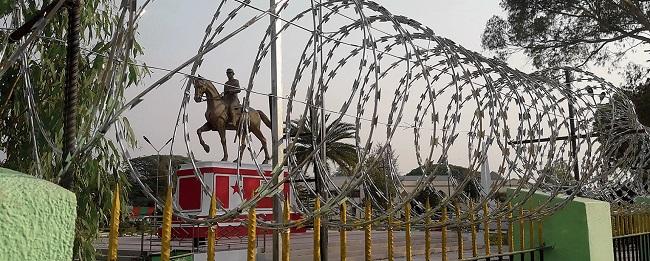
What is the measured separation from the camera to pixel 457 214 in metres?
4.31

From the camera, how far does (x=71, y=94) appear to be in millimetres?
1866

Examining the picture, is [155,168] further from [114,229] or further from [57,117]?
[114,229]

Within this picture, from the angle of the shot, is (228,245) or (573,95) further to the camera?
(228,245)

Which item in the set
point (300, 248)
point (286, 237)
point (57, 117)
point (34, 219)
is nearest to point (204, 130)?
point (300, 248)

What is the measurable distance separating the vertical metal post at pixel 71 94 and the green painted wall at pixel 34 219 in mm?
579

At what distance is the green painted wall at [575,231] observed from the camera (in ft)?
17.9

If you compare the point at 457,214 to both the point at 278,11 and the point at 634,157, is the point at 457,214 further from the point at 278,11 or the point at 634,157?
the point at 634,157

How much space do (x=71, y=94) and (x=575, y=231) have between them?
4.82 meters

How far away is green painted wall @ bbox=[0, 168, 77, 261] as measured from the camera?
3.72 feet

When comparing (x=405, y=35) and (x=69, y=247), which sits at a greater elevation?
(x=405, y=35)

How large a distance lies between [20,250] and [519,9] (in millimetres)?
15366

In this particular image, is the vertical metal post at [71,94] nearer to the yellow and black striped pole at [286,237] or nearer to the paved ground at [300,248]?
the yellow and black striped pole at [286,237]

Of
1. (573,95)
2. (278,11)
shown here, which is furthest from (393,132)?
(573,95)

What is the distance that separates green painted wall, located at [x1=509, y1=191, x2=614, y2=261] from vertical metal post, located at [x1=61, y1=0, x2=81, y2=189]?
4417mm
